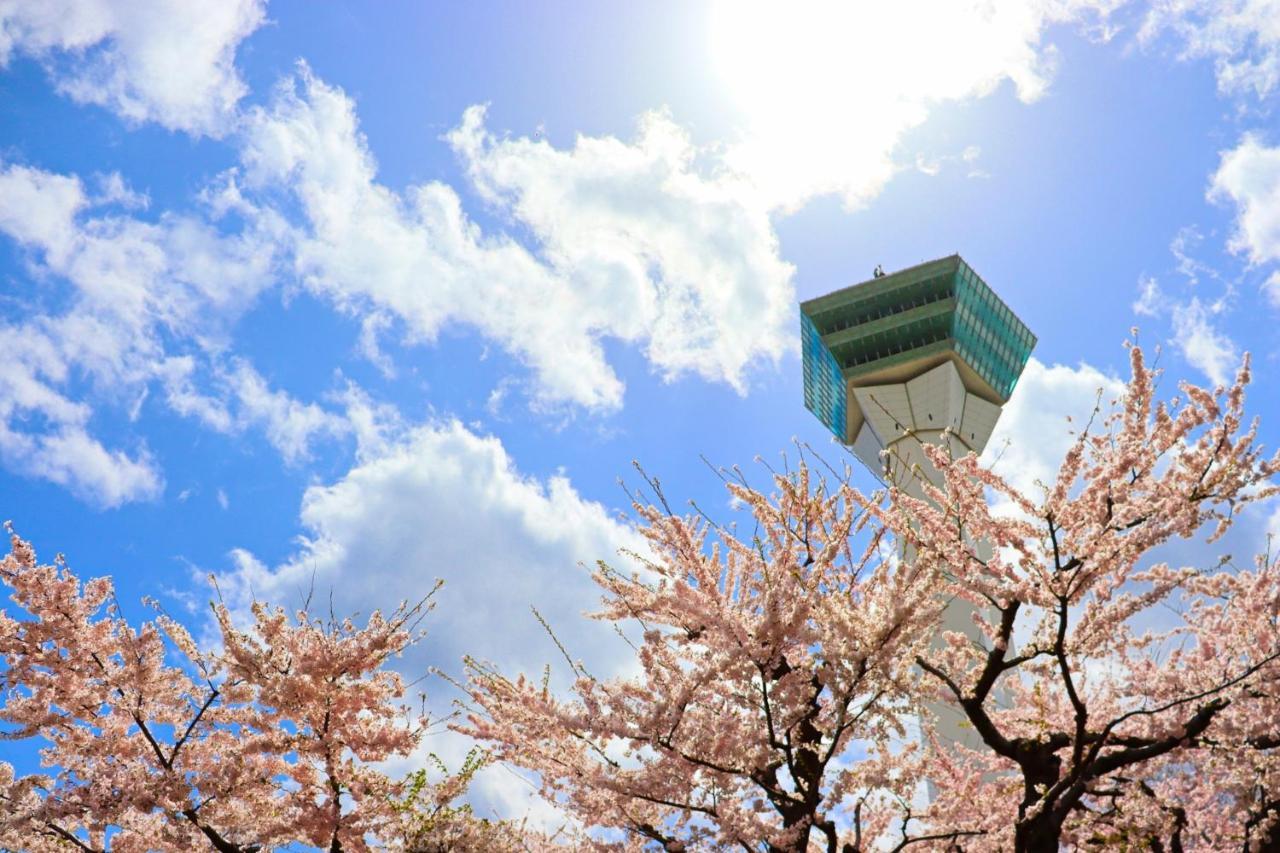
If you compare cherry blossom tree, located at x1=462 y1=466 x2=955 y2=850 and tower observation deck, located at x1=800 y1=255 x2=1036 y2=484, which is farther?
tower observation deck, located at x1=800 y1=255 x2=1036 y2=484

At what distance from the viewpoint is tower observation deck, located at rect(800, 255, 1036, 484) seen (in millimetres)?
64688

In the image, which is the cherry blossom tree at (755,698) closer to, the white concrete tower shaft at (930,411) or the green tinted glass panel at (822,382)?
the white concrete tower shaft at (930,411)

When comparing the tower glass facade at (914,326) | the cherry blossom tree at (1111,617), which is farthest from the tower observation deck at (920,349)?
the cherry blossom tree at (1111,617)

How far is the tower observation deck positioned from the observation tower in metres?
0.08

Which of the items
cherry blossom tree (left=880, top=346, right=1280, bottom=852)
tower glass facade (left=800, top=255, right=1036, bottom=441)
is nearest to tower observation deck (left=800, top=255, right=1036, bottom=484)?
tower glass facade (left=800, top=255, right=1036, bottom=441)

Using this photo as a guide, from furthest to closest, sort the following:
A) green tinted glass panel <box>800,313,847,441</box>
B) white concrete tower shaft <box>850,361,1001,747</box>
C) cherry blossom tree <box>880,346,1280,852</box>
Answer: green tinted glass panel <box>800,313,847,441</box>, white concrete tower shaft <box>850,361,1001,747</box>, cherry blossom tree <box>880,346,1280,852</box>

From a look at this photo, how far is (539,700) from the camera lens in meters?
10.7

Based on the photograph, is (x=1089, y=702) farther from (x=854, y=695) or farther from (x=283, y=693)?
(x=283, y=693)

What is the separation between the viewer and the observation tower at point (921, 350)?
64688mm

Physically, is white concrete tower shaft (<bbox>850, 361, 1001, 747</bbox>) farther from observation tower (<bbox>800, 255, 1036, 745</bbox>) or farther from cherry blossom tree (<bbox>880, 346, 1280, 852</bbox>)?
cherry blossom tree (<bbox>880, 346, 1280, 852</bbox>)

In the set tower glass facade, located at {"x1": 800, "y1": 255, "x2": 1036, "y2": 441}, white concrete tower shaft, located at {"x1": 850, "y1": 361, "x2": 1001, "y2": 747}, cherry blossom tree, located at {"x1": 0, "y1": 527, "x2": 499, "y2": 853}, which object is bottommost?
cherry blossom tree, located at {"x1": 0, "y1": 527, "x2": 499, "y2": 853}

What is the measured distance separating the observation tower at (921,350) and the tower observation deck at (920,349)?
8 centimetres

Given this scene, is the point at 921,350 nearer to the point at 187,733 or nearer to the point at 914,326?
the point at 914,326

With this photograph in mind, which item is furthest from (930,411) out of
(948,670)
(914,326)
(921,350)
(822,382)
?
(948,670)
